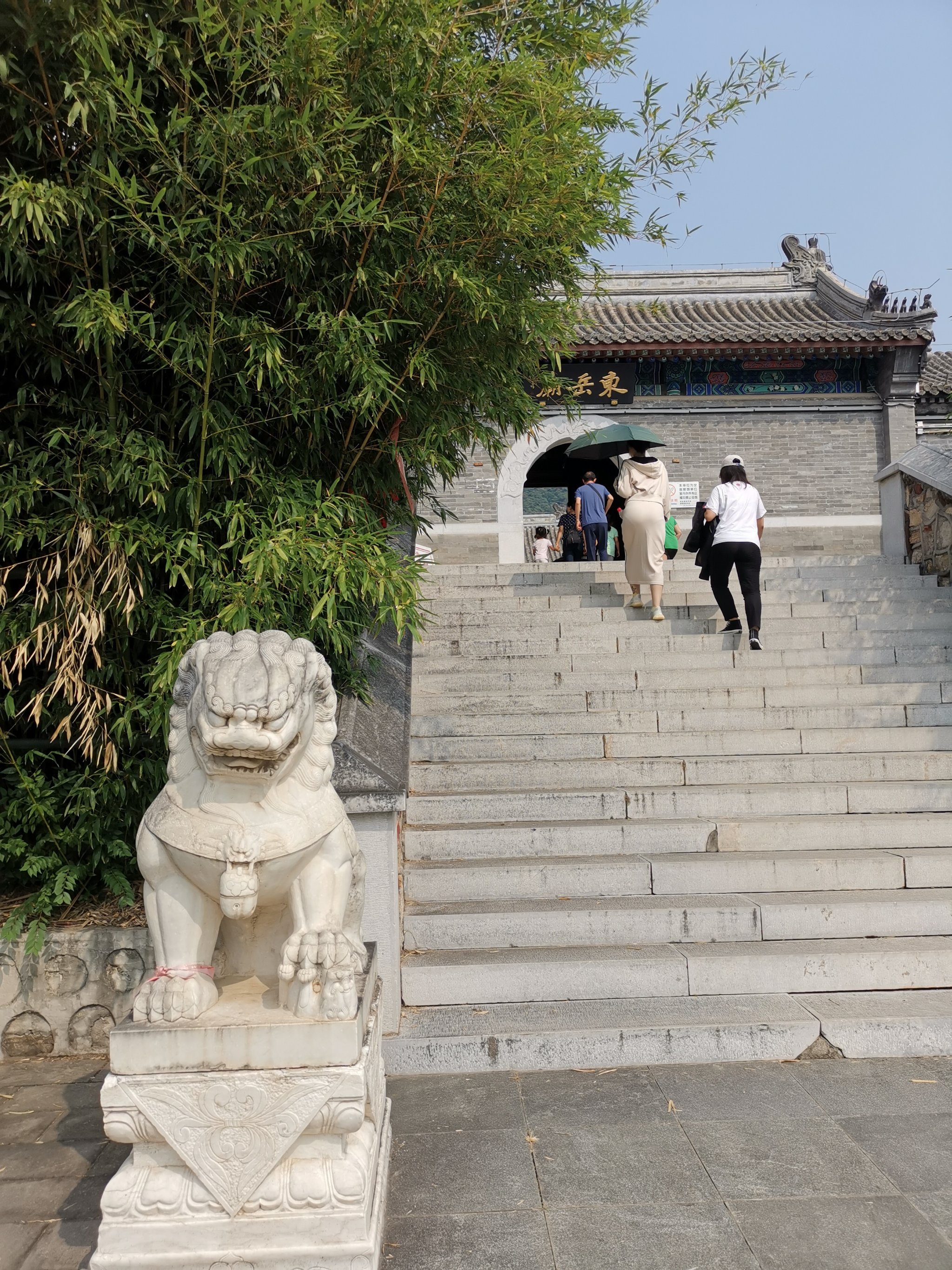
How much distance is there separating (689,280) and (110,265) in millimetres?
15583

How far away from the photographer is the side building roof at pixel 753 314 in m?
13.1

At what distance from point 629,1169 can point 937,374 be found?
1606cm

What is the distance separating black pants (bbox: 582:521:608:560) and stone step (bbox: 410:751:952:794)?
5356mm

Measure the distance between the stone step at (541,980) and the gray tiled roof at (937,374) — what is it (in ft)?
40.9

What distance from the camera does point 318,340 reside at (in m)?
3.10

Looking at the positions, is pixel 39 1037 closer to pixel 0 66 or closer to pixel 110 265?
pixel 110 265

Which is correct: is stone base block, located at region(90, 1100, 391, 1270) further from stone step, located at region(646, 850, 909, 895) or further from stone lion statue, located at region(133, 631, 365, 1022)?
stone step, located at region(646, 850, 909, 895)

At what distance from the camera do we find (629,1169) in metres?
2.46

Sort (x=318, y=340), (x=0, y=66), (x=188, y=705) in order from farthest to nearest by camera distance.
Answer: (x=318, y=340)
(x=0, y=66)
(x=188, y=705)

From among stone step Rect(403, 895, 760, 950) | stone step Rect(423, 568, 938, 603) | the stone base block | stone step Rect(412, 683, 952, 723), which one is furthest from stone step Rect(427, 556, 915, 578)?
the stone base block

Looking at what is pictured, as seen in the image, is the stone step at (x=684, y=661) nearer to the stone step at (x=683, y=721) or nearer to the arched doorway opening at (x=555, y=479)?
the stone step at (x=683, y=721)

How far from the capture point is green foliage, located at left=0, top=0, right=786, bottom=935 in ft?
8.79

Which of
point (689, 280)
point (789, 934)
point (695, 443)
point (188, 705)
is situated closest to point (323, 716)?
point (188, 705)

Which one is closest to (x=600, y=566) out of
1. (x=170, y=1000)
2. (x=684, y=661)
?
(x=684, y=661)
